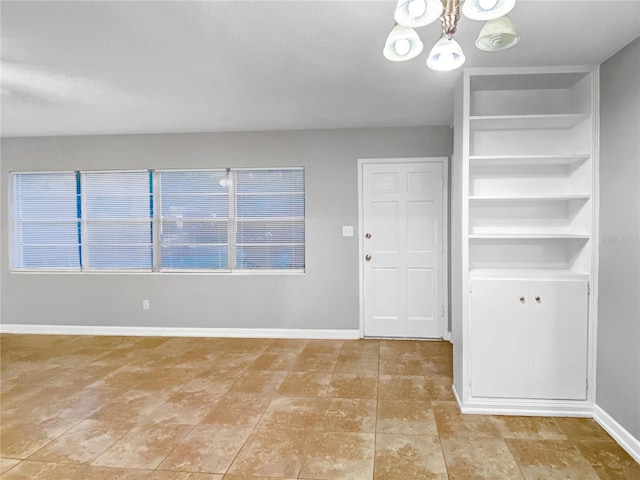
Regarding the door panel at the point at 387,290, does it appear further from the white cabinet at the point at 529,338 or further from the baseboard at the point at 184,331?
the white cabinet at the point at 529,338

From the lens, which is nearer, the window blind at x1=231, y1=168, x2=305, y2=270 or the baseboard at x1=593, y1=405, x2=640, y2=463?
the baseboard at x1=593, y1=405, x2=640, y2=463

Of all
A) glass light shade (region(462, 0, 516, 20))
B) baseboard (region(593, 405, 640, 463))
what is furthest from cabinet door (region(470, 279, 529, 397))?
glass light shade (region(462, 0, 516, 20))

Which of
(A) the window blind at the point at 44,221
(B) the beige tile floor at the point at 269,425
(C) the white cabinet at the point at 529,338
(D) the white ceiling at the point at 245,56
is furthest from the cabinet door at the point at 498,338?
(A) the window blind at the point at 44,221

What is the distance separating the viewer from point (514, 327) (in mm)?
2650

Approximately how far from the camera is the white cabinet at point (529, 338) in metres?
2.60

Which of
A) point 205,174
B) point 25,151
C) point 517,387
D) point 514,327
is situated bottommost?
point 517,387

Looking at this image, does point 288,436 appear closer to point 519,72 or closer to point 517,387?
point 517,387

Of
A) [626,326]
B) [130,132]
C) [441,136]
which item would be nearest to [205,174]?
[130,132]

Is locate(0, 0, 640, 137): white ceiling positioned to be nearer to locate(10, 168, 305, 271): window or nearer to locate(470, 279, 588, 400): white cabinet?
locate(10, 168, 305, 271): window

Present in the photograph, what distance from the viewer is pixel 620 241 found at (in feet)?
7.59

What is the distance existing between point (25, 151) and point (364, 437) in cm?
505

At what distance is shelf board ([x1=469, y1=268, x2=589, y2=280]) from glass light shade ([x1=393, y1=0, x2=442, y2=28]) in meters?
1.84

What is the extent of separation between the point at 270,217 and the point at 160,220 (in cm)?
133

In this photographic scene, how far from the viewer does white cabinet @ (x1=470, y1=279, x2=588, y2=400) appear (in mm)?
2598
